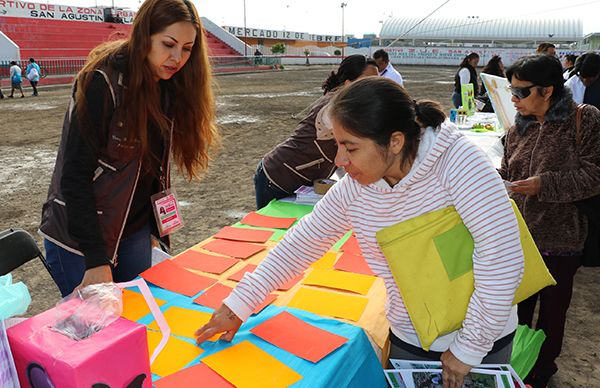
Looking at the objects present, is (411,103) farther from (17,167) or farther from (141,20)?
(17,167)

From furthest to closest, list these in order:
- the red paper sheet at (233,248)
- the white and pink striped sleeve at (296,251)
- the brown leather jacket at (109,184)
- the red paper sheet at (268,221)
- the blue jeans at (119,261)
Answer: the red paper sheet at (268,221), the red paper sheet at (233,248), the blue jeans at (119,261), the brown leather jacket at (109,184), the white and pink striped sleeve at (296,251)

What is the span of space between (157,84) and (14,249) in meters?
0.87

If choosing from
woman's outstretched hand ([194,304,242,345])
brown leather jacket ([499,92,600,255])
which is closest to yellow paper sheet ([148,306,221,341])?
woman's outstretched hand ([194,304,242,345])

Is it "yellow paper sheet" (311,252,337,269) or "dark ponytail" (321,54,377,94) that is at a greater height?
"dark ponytail" (321,54,377,94)

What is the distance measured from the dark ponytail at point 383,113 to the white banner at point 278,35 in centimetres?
4319

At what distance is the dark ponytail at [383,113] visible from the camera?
1120 mm

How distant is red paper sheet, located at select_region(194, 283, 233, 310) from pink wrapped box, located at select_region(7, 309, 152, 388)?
738mm

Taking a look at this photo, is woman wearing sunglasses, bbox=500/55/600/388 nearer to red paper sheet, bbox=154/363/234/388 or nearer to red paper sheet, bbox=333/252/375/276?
red paper sheet, bbox=333/252/375/276

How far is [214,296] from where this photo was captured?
1.65 metres

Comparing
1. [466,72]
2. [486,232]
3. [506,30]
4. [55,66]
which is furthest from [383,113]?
[506,30]

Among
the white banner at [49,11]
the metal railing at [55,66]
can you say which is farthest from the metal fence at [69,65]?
the white banner at [49,11]

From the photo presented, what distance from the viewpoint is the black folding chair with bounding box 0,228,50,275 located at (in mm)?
1758

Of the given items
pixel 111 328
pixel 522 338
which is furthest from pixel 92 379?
pixel 522 338

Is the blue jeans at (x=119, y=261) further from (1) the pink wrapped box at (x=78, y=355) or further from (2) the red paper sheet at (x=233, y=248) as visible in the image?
(1) the pink wrapped box at (x=78, y=355)
